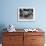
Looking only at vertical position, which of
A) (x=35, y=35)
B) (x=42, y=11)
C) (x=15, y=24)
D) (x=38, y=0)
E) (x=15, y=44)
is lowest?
(x=15, y=44)

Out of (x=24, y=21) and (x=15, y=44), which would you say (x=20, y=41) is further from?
(x=24, y=21)

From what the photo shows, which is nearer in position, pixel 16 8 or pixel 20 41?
pixel 20 41

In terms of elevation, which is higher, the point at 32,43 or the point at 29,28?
the point at 29,28

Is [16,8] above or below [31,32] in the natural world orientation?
above

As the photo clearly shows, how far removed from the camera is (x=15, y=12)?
422 cm

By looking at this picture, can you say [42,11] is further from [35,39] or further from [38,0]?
[35,39]

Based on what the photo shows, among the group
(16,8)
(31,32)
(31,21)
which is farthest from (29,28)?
(16,8)

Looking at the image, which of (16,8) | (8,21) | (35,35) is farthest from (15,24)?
(35,35)

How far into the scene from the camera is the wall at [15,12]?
4.20m

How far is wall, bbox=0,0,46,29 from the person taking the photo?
4.20 metres

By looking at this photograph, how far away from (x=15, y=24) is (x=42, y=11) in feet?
3.25

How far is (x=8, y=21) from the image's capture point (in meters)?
4.24

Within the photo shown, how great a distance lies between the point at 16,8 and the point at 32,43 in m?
1.26

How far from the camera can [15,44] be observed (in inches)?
148
